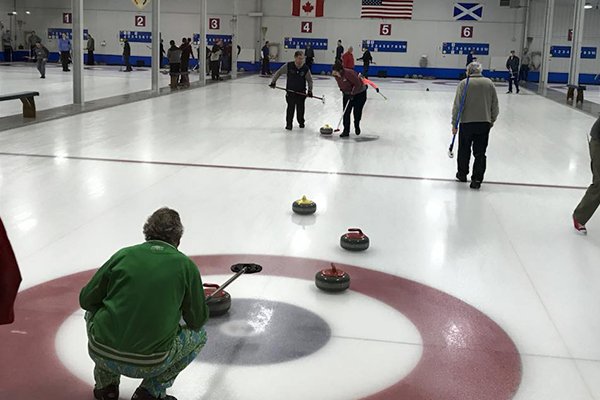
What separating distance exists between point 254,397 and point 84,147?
8900mm

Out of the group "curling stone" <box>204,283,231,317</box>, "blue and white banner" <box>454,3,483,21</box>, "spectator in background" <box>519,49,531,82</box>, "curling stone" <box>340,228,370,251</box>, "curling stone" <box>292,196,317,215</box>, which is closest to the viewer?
"curling stone" <box>204,283,231,317</box>

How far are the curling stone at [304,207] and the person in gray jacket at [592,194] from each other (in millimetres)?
2701

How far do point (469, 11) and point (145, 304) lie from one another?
38.4 metres

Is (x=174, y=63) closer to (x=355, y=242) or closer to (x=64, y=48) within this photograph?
(x=64, y=48)

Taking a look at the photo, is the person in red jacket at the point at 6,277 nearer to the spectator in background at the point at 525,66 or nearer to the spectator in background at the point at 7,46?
the spectator in background at the point at 525,66

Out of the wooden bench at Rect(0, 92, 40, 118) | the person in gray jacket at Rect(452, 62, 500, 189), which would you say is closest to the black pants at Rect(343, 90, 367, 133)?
the person in gray jacket at Rect(452, 62, 500, 189)

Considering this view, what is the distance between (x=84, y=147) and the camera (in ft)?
38.6

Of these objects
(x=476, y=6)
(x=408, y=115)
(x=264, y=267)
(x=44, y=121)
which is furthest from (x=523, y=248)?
(x=476, y=6)

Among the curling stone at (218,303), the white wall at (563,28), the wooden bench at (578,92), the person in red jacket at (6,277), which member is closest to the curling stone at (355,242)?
the curling stone at (218,303)

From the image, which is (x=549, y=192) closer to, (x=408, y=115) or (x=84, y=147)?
(x=84, y=147)

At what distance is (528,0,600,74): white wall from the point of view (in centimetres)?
3784

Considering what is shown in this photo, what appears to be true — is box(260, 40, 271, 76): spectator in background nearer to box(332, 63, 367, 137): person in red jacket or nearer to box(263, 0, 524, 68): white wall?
box(263, 0, 524, 68): white wall

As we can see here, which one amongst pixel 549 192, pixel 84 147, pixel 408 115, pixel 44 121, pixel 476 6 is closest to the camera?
pixel 549 192

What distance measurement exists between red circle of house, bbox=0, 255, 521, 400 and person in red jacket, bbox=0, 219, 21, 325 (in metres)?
0.86
